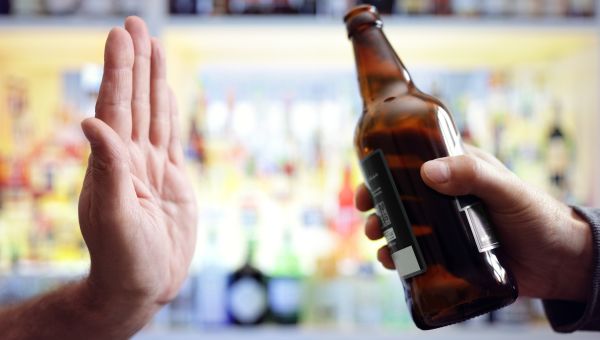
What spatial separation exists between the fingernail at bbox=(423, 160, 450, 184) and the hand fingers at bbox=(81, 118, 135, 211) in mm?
327

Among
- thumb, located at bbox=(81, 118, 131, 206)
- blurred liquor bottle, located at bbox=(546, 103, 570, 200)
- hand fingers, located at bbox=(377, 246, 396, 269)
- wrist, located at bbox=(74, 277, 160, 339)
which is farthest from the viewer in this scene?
blurred liquor bottle, located at bbox=(546, 103, 570, 200)

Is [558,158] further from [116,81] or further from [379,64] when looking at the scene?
[116,81]

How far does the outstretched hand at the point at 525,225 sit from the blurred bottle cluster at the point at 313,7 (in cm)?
78

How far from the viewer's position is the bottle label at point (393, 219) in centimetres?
69

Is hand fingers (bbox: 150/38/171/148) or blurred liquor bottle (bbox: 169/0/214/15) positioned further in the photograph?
blurred liquor bottle (bbox: 169/0/214/15)

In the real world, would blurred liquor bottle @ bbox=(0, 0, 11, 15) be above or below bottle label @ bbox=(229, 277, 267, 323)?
above

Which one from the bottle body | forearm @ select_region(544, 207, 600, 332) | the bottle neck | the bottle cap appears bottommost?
forearm @ select_region(544, 207, 600, 332)

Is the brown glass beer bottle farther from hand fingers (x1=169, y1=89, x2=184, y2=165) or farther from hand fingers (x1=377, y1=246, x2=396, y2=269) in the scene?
hand fingers (x1=169, y1=89, x2=184, y2=165)

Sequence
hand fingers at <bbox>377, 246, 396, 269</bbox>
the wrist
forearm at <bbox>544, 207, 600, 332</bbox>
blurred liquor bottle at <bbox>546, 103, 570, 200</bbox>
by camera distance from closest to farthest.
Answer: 1. the wrist
2. forearm at <bbox>544, 207, 600, 332</bbox>
3. hand fingers at <bbox>377, 246, 396, 269</bbox>
4. blurred liquor bottle at <bbox>546, 103, 570, 200</bbox>

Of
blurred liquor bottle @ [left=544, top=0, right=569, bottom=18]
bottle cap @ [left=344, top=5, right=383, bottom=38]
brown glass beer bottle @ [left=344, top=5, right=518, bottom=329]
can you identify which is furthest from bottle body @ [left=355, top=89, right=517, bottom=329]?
blurred liquor bottle @ [left=544, top=0, right=569, bottom=18]

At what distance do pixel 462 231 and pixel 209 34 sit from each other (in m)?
1.06

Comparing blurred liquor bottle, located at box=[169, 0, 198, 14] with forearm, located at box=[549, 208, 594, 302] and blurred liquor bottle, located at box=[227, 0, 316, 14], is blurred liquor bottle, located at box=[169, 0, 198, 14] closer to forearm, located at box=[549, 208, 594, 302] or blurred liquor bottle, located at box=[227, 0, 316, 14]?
blurred liquor bottle, located at box=[227, 0, 316, 14]

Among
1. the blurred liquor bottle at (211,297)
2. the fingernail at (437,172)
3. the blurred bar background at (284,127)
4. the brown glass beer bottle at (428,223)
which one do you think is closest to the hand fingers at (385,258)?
the brown glass beer bottle at (428,223)

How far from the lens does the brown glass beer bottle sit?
0.68 meters
